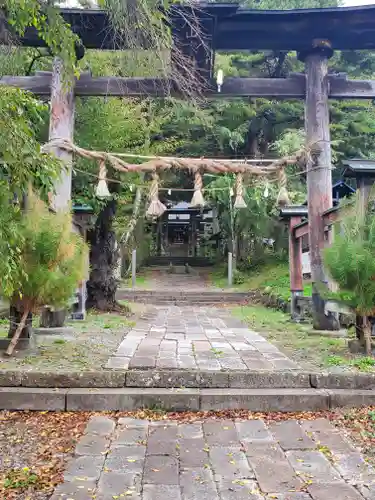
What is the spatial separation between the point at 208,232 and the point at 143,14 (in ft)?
89.3

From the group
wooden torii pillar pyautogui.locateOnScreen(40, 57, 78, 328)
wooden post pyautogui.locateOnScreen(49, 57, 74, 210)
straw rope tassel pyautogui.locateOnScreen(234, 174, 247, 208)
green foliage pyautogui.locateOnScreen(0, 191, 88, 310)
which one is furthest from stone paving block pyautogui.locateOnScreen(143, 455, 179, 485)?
straw rope tassel pyautogui.locateOnScreen(234, 174, 247, 208)

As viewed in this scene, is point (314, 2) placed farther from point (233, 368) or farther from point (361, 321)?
point (233, 368)

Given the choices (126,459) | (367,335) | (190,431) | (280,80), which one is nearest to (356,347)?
(367,335)

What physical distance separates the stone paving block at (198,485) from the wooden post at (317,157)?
5.04 m

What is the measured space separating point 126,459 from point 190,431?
69cm

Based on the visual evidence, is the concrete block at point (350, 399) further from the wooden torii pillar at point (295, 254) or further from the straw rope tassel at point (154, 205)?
the wooden torii pillar at point (295, 254)

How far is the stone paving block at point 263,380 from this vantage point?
167 inches

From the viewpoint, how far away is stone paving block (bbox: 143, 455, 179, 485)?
270 centimetres

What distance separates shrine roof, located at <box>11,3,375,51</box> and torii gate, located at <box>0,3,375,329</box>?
0.05 feet

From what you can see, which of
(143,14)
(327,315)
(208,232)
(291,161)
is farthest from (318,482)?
(208,232)

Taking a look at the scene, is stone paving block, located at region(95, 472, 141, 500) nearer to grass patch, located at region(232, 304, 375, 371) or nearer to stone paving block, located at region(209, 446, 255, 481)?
stone paving block, located at region(209, 446, 255, 481)

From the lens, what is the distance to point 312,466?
9.59 ft

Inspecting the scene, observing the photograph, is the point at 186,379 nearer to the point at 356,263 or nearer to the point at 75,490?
the point at 75,490

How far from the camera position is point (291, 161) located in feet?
26.9
